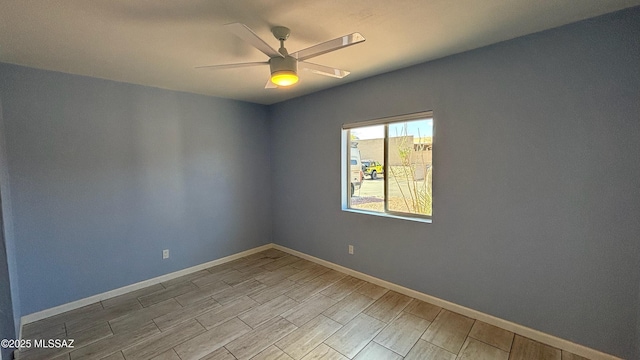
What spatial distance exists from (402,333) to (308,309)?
93cm

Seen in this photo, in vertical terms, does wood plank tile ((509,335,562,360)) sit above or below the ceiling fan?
below

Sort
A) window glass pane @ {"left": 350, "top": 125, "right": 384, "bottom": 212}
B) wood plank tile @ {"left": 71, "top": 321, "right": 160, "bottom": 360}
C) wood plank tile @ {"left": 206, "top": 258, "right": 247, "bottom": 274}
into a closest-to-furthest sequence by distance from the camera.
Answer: wood plank tile @ {"left": 71, "top": 321, "right": 160, "bottom": 360} → window glass pane @ {"left": 350, "top": 125, "right": 384, "bottom": 212} → wood plank tile @ {"left": 206, "top": 258, "right": 247, "bottom": 274}

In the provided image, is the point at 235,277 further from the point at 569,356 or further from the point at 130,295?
the point at 569,356

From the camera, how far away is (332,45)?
1.62m

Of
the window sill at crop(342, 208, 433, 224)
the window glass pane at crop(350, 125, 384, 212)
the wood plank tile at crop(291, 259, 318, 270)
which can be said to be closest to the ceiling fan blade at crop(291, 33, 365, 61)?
the window glass pane at crop(350, 125, 384, 212)

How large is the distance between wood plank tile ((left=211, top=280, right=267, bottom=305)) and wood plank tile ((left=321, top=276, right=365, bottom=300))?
0.83 m

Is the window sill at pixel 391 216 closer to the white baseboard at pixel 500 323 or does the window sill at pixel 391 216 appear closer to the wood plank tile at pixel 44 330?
the white baseboard at pixel 500 323

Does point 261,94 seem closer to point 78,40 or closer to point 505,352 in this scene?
point 78,40

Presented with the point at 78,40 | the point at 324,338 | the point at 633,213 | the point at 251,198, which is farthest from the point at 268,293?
the point at 633,213

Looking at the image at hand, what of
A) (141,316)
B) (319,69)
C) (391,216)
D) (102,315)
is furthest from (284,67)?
(102,315)

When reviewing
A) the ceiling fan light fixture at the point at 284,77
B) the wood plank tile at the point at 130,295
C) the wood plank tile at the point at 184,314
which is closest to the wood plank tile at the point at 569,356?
the ceiling fan light fixture at the point at 284,77

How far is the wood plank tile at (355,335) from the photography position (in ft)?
6.62

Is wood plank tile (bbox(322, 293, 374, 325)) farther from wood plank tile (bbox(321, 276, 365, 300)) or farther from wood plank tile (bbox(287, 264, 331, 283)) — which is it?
wood plank tile (bbox(287, 264, 331, 283))

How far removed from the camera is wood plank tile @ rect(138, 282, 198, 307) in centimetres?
276
